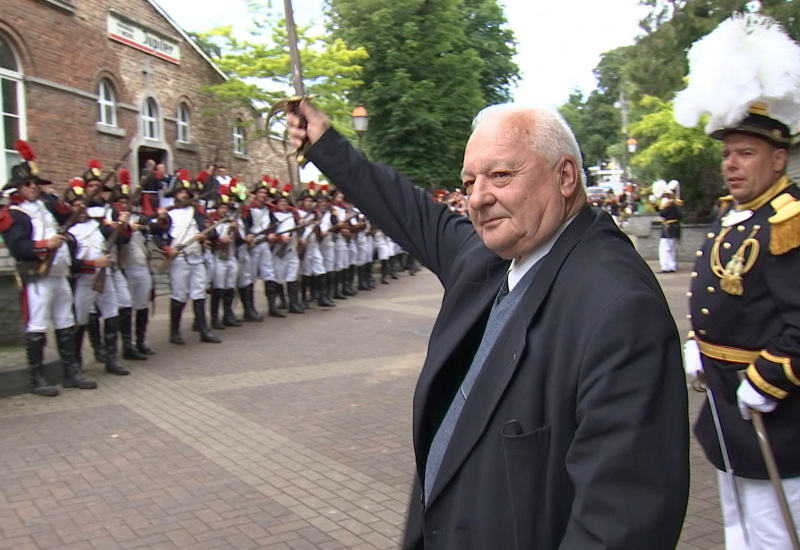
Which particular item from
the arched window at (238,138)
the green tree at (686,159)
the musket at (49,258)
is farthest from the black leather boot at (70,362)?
the arched window at (238,138)

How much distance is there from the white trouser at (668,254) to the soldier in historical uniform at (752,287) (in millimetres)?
15542

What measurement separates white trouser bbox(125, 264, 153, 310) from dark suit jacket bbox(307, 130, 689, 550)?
26.7 feet

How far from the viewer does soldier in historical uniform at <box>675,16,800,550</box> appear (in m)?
2.63

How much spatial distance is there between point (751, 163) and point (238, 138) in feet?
75.5

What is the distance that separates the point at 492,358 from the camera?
1.70m

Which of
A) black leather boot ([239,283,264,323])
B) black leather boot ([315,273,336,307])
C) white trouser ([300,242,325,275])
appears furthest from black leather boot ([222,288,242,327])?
black leather boot ([315,273,336,307])

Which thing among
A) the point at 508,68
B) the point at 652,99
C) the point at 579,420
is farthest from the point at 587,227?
the point at 508,68

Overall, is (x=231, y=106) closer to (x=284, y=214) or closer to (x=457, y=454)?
(x=284, y=214)

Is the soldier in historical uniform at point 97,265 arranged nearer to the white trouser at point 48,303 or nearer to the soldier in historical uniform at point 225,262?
the white trouser at point 48,303

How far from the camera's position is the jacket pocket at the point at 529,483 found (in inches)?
61.7

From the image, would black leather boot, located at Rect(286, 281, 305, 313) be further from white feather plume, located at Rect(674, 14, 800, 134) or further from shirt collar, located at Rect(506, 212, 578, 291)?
shirt collar, located at Rect(506, 212, 578, 291)

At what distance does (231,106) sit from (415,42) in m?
7.02

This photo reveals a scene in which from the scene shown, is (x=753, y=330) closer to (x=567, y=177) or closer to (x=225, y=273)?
(x=567, y=177)

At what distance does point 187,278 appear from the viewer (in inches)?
414
